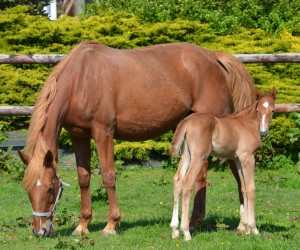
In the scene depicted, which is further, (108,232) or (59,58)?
(59,58)

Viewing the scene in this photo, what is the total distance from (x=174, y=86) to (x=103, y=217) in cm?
192

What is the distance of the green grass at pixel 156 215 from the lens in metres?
7.88

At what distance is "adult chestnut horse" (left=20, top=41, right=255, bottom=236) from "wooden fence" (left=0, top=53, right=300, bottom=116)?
9.86ft

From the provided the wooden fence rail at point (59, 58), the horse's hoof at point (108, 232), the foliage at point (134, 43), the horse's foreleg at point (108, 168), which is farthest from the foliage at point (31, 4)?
the horse's hoof at point (108, 232)

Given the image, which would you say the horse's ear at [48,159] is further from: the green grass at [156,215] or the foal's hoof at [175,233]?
the foal's hoof at [175,233]

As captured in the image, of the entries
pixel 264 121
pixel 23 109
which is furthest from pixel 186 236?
pixel 23 109

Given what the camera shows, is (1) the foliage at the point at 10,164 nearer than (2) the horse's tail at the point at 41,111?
No

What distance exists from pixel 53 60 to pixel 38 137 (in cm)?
445

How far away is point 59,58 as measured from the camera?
Result: 490 inches

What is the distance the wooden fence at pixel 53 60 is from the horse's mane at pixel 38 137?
3.91 metres

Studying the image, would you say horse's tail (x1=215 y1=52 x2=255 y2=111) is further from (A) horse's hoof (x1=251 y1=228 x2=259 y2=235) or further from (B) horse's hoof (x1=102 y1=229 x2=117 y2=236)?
(B) horse's hoof (x1=102 y1=229 x2=117 y2=236)

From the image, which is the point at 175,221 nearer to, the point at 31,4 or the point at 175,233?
the point at 175,233

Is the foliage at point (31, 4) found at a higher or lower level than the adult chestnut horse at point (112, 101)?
lower

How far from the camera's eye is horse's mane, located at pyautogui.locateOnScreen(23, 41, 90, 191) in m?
7.97
